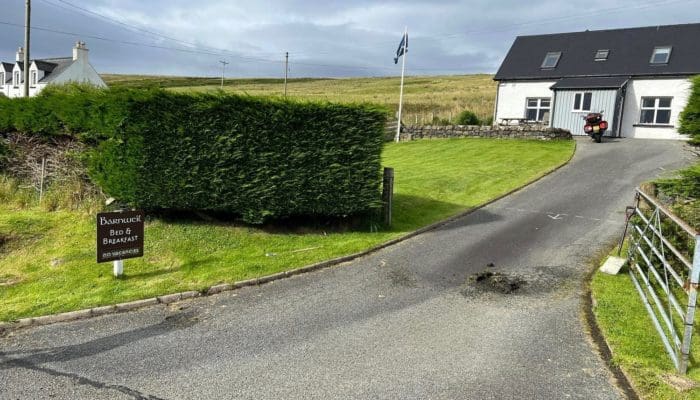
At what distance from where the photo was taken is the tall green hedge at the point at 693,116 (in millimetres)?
8273

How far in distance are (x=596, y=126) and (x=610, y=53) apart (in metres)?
7.93

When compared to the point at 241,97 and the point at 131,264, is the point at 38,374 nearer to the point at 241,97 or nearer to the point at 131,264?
the point at 131,264

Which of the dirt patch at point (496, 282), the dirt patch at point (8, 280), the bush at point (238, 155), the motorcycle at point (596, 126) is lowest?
the dirt patch at point (8, 280)

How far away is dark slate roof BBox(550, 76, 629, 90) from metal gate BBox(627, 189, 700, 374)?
68.0 feet

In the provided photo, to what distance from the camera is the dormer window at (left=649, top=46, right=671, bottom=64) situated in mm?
27825

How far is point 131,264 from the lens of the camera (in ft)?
29.0

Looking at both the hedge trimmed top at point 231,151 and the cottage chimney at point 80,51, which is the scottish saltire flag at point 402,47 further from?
the cottage chimney at point 80,51

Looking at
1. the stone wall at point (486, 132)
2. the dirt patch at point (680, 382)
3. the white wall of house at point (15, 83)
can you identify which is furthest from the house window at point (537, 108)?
the white wall of house at point (15, 83)

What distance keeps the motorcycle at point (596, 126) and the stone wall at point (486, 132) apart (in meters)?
1.07

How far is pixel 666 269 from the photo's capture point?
21.7ft

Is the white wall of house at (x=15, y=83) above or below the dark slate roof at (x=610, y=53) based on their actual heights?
below

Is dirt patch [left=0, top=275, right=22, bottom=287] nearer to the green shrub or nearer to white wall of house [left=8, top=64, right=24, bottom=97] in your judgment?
the green shrub

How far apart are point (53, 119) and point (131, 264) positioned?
5331mm

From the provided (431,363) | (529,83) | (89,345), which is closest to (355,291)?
(431,363)
